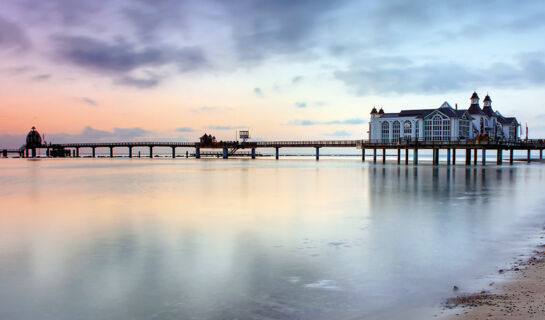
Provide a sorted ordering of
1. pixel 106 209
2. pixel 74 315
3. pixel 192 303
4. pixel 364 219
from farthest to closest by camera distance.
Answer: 1. pixel 106 209
2. pixel 364 219
3. pixel 192 303
4. pixel 74 315

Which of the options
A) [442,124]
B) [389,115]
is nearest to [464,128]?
[442,124]

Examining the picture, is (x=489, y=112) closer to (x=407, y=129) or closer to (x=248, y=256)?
(x=407, y=129)

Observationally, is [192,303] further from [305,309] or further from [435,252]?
[435,252]

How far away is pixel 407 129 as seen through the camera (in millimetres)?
74250

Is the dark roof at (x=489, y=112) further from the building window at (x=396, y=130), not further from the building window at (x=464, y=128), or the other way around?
the building window at (x=396, y=130)

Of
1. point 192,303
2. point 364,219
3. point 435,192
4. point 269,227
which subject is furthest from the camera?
point 435,192

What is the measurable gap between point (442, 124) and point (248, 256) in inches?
2626

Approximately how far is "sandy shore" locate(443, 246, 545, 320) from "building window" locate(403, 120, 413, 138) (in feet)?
223

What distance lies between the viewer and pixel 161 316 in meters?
7.08

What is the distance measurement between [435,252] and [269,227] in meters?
6.41

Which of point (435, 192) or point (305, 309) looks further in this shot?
point (435, 192)

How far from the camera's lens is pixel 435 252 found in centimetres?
1150

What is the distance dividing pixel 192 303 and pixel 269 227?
8.23m

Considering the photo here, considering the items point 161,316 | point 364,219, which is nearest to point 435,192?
point 364,219
